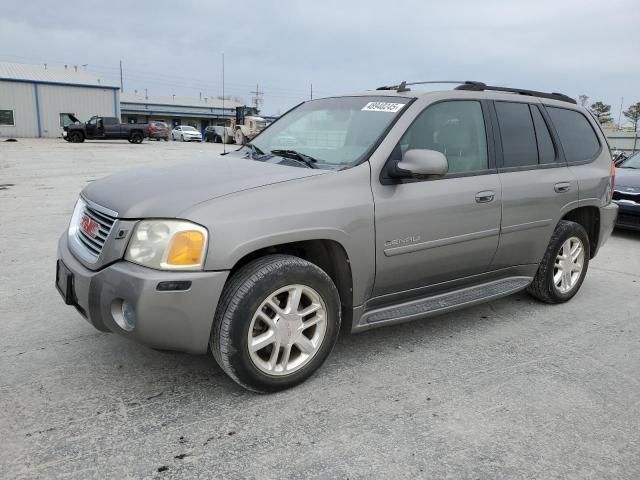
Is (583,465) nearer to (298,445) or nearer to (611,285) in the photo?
(298,445)

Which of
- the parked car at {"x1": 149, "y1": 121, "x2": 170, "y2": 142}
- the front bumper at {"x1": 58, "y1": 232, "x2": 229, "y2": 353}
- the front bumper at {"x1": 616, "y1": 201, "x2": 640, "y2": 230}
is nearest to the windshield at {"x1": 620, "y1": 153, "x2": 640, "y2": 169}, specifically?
the front bumper at {"x1": 616, "y1": 201, "x2": 640, "y2": 230}

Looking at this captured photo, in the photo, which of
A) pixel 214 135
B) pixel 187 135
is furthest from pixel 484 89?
pixel 214 135

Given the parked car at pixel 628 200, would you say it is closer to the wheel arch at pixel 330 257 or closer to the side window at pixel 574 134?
the side window at pixel 574 134

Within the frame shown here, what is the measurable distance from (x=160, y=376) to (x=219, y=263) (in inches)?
37.1

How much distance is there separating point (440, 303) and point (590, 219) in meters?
2.14

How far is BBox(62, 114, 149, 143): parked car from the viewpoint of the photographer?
1303 inches

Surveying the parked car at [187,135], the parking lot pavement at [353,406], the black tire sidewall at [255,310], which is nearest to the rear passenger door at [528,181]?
the parking lot pavement at [353,406]

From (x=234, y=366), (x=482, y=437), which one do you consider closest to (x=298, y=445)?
(x=234, y=366)

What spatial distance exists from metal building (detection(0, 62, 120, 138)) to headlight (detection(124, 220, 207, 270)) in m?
44.0

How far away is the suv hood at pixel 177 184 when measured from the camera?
2.76 metres

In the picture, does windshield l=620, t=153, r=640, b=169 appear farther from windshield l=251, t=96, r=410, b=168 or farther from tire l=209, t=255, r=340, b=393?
tire l=209, t=255, r=340, b=393

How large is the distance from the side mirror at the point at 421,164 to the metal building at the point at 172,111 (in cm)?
6278

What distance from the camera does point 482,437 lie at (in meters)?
2.64

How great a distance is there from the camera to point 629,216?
7.67 metres
